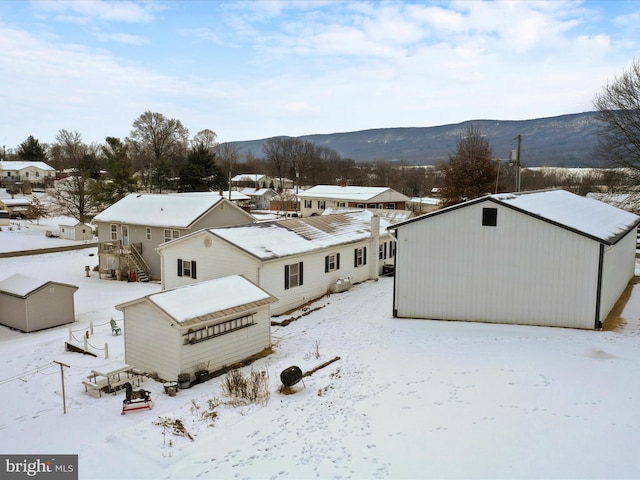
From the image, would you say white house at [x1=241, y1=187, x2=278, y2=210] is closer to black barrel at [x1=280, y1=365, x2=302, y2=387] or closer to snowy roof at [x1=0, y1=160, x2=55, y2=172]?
snowy roof at [x1=0, y1=160, x2=55, y2=172]

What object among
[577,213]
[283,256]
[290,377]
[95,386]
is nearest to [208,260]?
[283,256]

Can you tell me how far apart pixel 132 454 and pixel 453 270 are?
12.7 metres

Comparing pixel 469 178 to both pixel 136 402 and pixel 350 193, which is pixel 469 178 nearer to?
pixel 350 193

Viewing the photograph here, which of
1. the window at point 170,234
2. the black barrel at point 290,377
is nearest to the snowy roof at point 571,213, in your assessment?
the black barrel at point 290,377

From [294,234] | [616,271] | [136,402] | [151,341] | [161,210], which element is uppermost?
[161,210]

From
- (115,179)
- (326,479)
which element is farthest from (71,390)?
(115,179)

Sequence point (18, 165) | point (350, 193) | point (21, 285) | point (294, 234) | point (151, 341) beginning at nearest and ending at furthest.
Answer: point (151, 341), point (21, 285), point (294, 234), point (350, 193), point (18, 165)

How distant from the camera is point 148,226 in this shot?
3562 cm

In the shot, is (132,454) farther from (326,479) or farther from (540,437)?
(540,437)

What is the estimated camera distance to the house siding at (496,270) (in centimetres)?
1722

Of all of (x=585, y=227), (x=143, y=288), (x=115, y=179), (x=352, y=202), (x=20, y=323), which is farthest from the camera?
(x=352, y=202)

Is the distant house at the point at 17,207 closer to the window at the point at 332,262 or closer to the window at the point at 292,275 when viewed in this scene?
the window at the point at 332,262

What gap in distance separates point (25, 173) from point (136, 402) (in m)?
101

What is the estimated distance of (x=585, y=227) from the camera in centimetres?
1806
